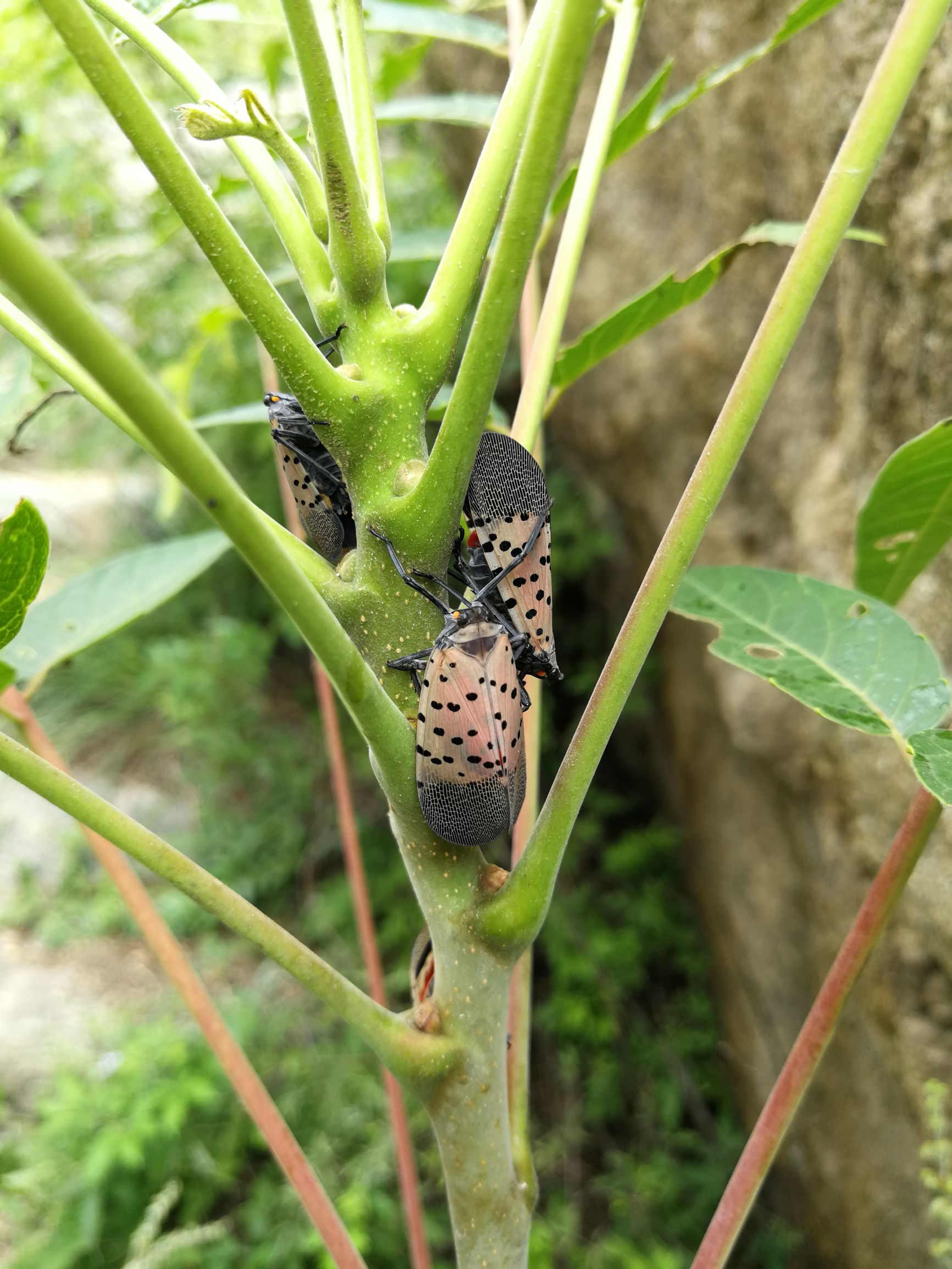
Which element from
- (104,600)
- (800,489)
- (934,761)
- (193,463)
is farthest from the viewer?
(800,489)

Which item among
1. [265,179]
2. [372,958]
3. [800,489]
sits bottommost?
[372,958]

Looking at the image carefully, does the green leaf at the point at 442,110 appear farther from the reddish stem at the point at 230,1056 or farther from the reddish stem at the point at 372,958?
the reddish stem at the point at 230,1056

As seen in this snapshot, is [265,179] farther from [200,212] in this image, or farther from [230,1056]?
[230,1056]

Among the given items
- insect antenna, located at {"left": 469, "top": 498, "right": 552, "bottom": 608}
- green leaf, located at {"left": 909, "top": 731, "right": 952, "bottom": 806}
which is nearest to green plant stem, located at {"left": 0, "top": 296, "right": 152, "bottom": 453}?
insect antenna, located at {"left": 469, "top": 498, "right": 552, "bottom": 608}

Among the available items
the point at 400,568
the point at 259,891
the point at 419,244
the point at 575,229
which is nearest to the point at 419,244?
the point at 419,244

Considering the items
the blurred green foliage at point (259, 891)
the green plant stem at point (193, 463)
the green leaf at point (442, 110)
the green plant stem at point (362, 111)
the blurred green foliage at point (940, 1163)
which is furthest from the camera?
the blurred green foliage at point (259, 891)

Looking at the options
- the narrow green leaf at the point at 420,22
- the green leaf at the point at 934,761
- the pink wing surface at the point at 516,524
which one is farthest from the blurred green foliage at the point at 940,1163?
the narrow green leaf at the point at 420,22

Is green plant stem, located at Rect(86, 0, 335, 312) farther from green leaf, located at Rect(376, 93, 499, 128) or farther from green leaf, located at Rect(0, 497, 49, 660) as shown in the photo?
green leaf, located at Rect(376, 93, 499, 128)
